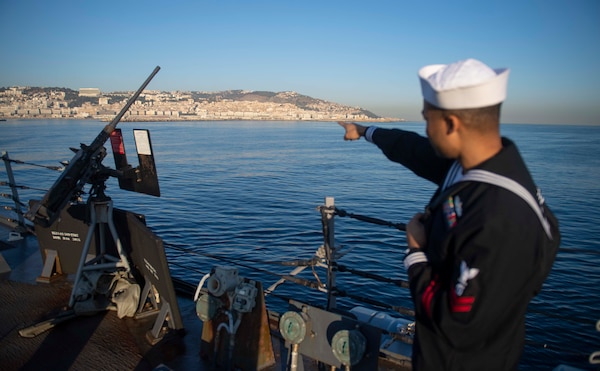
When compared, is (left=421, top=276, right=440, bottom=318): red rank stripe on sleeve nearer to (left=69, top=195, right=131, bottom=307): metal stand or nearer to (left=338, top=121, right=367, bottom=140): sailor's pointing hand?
(left=338, top=121, right=367, bottom=140): sailor's pointing hand

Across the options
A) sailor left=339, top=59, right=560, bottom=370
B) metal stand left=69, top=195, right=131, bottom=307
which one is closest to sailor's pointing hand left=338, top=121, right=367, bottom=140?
sailor left=339, top=59, right=560, bottom=370

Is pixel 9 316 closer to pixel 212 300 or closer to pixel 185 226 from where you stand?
pixel 212 300

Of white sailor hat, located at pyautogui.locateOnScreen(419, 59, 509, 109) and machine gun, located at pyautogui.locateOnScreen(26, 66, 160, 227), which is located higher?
white sailor hat, located at pyautogui.locateOnScreen(419, 59, 509, 109)

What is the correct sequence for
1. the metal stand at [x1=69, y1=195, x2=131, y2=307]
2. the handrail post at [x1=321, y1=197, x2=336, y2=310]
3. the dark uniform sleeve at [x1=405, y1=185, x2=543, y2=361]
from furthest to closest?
the metal stand at [x1=69, y1=195, x2=131, y2=307]
the handrail post at [x1=321, y1=197, x2=336, y2=310]
the dark uniform sleeve at [x1=405, y1=185, x2=543, y2=361]

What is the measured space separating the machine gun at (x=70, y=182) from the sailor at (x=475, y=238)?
4.29m

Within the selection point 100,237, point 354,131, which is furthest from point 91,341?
point 354,131

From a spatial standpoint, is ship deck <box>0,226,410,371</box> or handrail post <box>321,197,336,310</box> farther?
ship deck <box>0,226,410,371</box>

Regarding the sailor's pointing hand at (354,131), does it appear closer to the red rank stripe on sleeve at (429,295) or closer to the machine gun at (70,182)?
the red rank stripe on sleeve at (429,295)

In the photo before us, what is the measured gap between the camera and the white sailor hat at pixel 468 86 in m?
1.64

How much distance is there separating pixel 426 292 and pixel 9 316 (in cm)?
556

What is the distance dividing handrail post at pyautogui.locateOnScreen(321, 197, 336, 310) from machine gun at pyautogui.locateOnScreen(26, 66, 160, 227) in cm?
296

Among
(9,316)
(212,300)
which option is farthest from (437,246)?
(9,316)

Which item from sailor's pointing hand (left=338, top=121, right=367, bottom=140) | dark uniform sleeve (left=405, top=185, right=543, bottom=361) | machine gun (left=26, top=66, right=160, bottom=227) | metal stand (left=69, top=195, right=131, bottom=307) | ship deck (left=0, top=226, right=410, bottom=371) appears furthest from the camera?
metal stand (left=69, top=195, right=131, bottom=307)

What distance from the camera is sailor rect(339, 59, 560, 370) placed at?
1.56m
